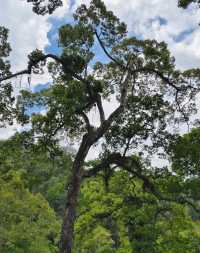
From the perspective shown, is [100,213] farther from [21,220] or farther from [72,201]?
[72,201]

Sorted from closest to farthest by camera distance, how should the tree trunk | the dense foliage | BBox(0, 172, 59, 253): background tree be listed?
1. the tree trunk
2. the dense foliage
3. BBox(0, 172, 59, 253): background tree

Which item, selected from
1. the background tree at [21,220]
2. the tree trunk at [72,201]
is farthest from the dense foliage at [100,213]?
the tree trunk at [72,201]

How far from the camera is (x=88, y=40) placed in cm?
1691

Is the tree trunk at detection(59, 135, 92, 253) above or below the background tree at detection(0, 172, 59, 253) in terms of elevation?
below

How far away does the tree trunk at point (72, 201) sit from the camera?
14.9 meters

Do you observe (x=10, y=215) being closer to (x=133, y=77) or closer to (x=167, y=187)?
(x=167, y=187)

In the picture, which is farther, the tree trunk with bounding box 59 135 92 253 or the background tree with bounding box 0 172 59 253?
the background tree with bounding box 0 172 59 253

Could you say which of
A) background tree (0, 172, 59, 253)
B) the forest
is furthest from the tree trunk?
background tree (0, 172, 59, 253)

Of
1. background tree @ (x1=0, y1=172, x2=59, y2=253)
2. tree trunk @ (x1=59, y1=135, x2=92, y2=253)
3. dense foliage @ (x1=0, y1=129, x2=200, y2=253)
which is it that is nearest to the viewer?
tree trunk @ (x1=59, y1=135, x2=92, y2=253)

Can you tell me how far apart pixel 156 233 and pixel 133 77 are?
9.26 m

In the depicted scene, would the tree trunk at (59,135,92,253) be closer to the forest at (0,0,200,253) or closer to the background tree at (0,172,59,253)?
the forest at (0,0,200,253)

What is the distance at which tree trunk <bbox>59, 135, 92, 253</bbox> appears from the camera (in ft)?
48.8

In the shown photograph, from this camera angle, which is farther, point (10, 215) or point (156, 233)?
point (10, 215)

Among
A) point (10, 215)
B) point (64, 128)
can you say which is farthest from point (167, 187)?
point (10, 215)
